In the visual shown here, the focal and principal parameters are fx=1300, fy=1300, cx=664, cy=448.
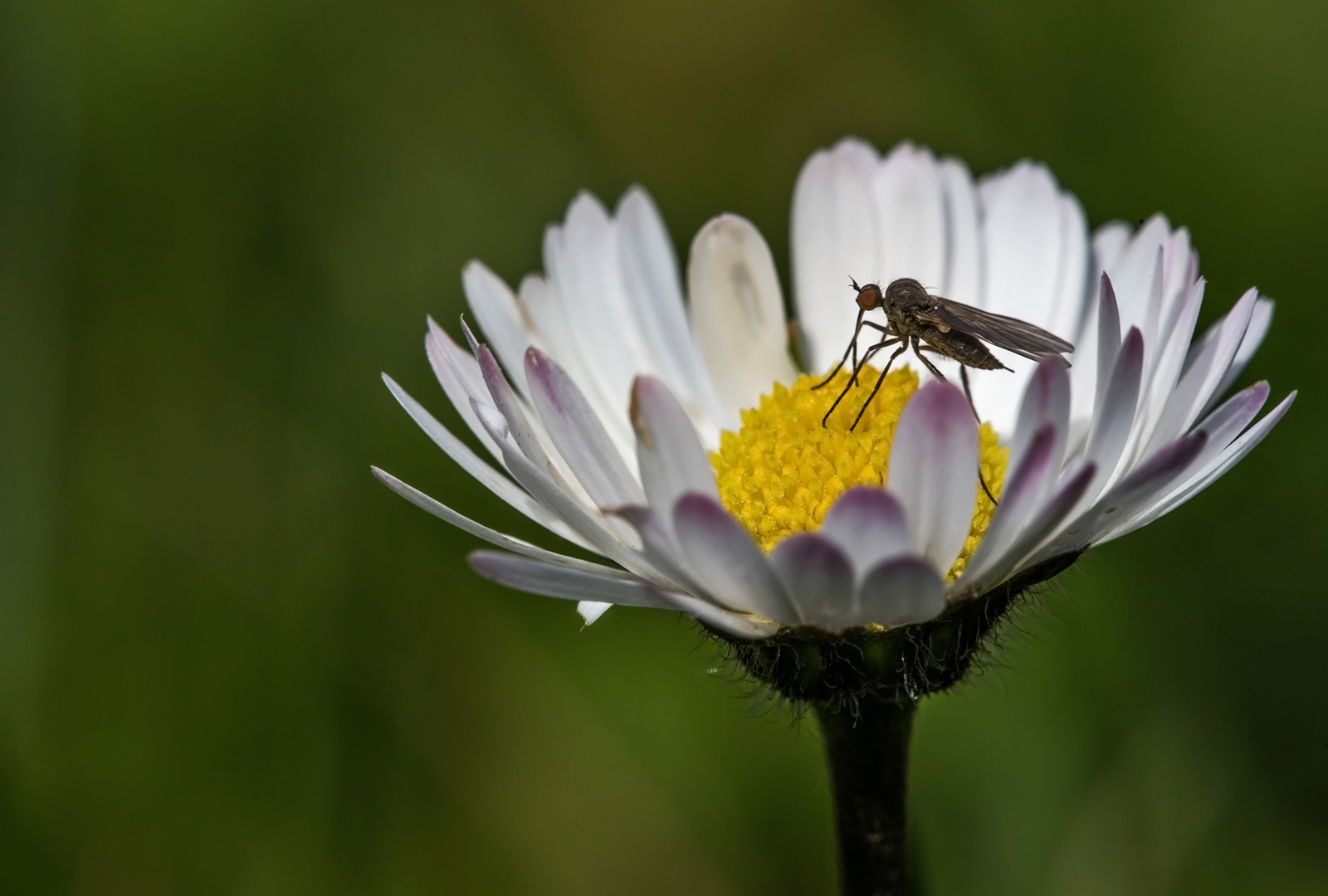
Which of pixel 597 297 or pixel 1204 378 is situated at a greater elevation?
pixel 597 297

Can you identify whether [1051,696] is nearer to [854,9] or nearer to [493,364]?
[493,364]

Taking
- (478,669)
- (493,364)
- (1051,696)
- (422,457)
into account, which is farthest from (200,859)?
(1051,696)

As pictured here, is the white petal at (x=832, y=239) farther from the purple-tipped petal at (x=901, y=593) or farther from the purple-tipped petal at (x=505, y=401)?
the purple-tipped petal at (x=901, y=593)

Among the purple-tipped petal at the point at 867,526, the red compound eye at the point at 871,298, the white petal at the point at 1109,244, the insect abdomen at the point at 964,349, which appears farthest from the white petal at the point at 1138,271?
the purple-tipped petal at the point at 867,526

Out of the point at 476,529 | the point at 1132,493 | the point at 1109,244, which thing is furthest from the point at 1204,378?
the point at 476,529

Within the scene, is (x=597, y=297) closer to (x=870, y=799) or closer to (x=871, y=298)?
(x=871, y=298)

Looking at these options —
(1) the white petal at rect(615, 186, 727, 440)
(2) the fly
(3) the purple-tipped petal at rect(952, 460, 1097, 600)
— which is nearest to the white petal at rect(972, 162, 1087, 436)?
(2) the fly
